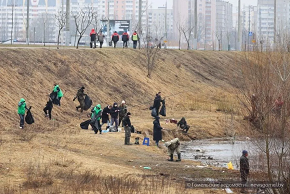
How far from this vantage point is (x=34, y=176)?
2019cm

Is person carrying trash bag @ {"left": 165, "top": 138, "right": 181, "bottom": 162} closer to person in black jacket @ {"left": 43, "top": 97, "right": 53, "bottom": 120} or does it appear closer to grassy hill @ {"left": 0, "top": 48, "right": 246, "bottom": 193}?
grassy hill @ {"left": 0, "top": 48, "right": 246, "bottom": 193}

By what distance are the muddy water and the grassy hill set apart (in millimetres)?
1178

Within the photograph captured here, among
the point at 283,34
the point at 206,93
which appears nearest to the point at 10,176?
the point at 283,34

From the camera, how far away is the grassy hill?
22594 millimetres

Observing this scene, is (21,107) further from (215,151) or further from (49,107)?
(215,151)

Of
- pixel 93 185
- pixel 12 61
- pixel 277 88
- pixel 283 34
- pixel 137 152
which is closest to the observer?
pixel 93 185

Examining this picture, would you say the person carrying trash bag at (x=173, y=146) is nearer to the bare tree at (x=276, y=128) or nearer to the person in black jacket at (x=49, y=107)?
the bare tree at (x=276, y=128)

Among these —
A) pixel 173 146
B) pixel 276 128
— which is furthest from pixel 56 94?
pixel 276 128

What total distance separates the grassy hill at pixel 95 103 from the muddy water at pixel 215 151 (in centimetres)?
118

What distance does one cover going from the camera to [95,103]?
40.3 metres

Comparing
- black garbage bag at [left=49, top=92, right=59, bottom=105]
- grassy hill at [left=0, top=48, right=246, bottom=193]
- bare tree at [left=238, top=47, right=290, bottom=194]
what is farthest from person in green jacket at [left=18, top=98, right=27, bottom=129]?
bare tree at [left=238, top=47, right=290, bottom=194]

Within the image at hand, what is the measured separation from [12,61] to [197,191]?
2129cm

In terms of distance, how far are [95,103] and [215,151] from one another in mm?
11409

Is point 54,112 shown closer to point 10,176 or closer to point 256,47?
point 256,47
